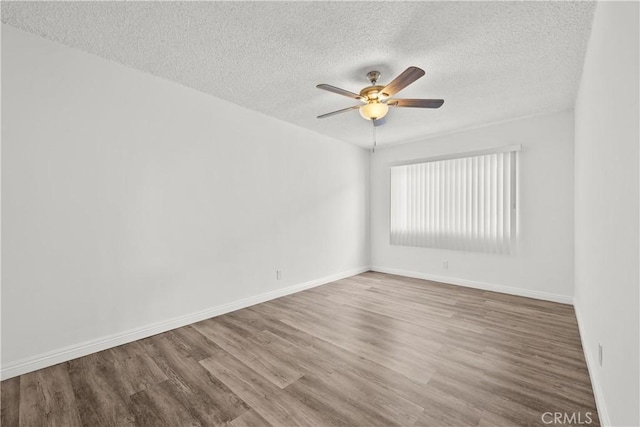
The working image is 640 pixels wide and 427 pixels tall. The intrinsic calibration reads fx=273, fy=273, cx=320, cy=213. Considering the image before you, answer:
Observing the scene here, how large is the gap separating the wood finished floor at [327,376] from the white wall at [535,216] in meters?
0.76

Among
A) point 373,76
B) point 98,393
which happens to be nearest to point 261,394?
point 98,393

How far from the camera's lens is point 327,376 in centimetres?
195

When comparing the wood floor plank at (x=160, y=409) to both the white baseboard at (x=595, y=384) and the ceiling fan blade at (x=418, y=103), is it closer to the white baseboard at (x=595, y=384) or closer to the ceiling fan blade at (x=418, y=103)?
the white baseboard at (x=595, y=384)

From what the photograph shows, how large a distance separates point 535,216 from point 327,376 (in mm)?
3538

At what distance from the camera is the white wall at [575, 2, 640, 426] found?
103 centimetres

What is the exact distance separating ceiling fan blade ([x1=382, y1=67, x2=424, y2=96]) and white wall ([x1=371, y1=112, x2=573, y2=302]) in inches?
101

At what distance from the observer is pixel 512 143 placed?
12.7ft

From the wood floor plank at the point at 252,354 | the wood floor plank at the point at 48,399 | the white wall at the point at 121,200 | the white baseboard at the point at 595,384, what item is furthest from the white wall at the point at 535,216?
the wood floor plank at the point at 48,399

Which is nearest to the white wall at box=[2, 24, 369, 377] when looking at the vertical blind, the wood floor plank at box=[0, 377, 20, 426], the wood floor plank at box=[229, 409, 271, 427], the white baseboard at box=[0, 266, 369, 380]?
the white baseboard at box=[0, 266, 369, 380]

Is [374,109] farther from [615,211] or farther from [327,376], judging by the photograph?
[327,376]

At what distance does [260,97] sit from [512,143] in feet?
11.5

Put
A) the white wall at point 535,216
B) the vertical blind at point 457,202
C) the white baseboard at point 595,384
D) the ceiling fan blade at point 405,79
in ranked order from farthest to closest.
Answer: the vertical blind at point 457,202
the white wall at point 535,216
the ceiling fan blade at point 405,79
the white baseboard at point 595,384

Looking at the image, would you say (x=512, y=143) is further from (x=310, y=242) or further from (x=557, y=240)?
(x=310, y=242)

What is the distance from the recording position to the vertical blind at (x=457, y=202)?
12.8ft
